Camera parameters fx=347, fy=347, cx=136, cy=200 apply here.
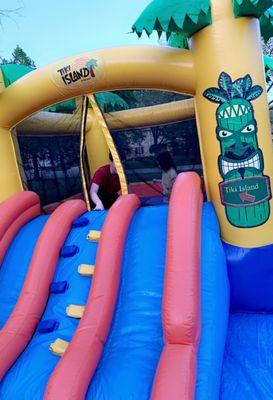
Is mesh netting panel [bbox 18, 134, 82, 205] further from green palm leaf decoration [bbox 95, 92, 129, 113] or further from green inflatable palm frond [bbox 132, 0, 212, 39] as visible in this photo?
green inflatable palm frond [bbox 132, 0, 212, 39]

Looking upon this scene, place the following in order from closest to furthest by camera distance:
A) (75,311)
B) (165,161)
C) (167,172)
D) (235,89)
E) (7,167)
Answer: (75,311) → (235,89) → (7,167) → (167,172) → (165,161)

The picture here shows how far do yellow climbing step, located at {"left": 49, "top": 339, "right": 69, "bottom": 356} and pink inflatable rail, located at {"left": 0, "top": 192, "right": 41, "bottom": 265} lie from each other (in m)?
0.98

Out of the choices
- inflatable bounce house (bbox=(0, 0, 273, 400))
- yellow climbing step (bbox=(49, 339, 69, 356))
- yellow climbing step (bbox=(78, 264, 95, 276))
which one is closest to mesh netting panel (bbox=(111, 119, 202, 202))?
inflatable bounce house (bbox=(0, 0, 273, 400))

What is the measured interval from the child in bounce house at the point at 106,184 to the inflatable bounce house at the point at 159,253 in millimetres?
463

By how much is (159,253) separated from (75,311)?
693 mm

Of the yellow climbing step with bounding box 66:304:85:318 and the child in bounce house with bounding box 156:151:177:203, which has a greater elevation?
the child in bounce house with bounding box 156:151:177:203

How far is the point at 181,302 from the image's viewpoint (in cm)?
190

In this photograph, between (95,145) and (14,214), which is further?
(95,145)

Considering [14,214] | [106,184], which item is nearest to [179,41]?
[106,184]

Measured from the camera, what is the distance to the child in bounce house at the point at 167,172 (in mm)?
3986

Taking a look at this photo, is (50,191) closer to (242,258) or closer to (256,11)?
(242,258)

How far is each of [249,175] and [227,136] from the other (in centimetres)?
35

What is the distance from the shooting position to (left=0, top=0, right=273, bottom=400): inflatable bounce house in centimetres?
188

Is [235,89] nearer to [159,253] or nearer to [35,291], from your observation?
[159,253]
